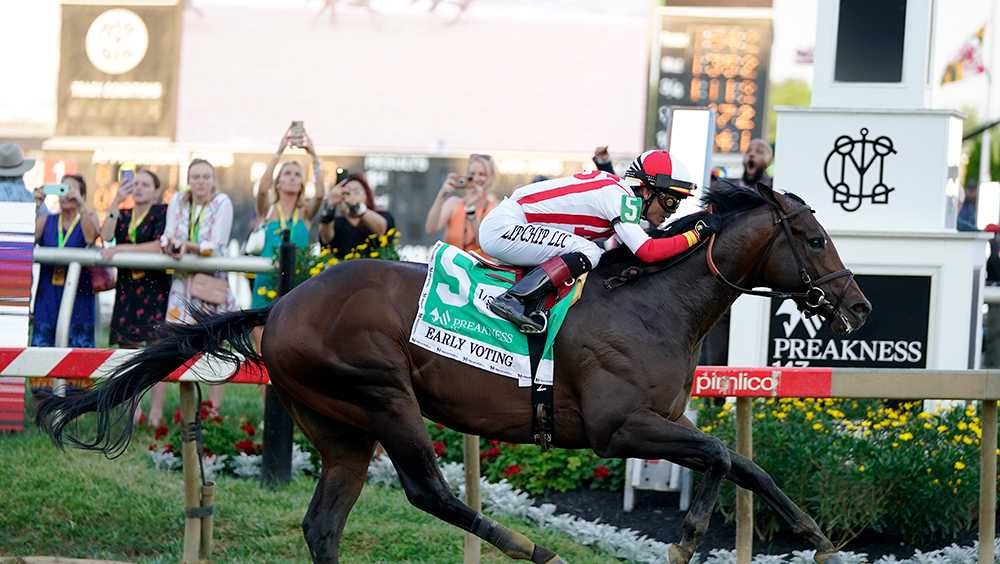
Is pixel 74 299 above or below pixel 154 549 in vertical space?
above

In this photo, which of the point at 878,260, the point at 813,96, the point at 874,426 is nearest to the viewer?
the point at 874,426

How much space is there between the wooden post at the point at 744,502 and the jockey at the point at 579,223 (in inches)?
36.5

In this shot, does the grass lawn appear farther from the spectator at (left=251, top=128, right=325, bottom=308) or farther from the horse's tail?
the spectator at (left=251, top=128, right=325, bottom=308)

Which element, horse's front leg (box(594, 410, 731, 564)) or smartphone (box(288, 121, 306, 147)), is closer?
horse's front leg (box(594, 410, 731, 564))

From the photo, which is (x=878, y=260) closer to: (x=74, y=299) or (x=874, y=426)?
(x=874, y=426)

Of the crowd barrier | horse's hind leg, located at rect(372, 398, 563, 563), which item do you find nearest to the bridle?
the crowd barrier

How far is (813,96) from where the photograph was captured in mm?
9023

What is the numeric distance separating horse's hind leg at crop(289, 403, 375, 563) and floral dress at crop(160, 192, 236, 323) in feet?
10.8

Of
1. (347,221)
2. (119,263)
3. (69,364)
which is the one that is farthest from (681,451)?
(119,263)

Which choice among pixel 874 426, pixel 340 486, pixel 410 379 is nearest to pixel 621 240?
pixel 410 379

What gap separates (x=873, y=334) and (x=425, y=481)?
3495 millimetres

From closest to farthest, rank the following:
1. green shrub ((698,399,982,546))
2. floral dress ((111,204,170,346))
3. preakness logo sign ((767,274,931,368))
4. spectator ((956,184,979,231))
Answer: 1. green shrub ((698,399,982,546))
2. preakness logo sign ((767,274,931,368))
3. floral dress ((111,204,170,346))
4. spectator ((956,184,979,231))

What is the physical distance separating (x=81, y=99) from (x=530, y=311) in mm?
13397

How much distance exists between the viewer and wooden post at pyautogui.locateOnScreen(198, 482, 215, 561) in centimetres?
668
